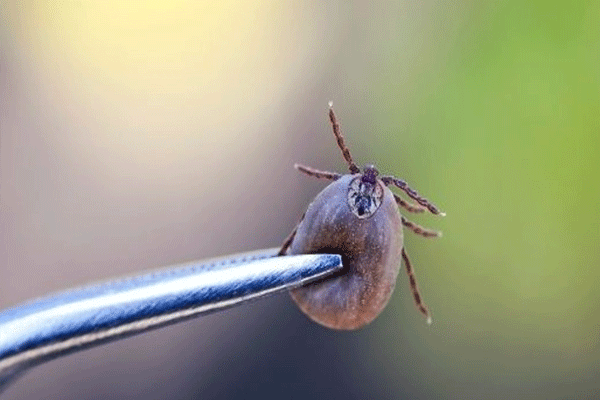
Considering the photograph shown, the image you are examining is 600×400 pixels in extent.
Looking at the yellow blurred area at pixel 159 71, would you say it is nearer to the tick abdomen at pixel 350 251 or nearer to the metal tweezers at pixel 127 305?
the tick abdomen at pixel 350 251

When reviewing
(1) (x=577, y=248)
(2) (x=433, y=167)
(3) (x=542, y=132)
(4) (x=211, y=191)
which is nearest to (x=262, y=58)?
(4) (x=211, y=191)

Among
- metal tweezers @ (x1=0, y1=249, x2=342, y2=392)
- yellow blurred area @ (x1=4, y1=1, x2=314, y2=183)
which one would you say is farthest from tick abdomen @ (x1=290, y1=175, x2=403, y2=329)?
yellow blurred area @ (x1=4, y1=1, x2=314, y2=183)

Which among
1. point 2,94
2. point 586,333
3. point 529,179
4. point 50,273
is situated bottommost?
point 586,333

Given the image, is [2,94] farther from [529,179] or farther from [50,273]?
[529,179]

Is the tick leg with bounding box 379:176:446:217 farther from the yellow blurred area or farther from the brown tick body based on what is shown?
the yellow blurred area

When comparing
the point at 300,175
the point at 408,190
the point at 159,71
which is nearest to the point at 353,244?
the point at 408,190

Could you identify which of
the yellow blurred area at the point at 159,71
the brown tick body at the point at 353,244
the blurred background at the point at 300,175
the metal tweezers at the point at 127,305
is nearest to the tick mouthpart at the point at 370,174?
the brown tick body at the point at 353,244
